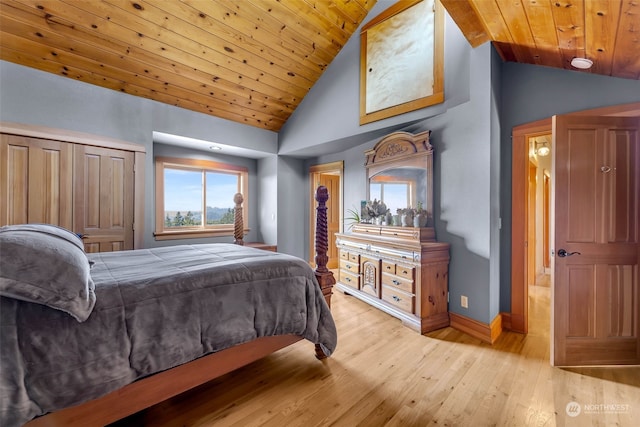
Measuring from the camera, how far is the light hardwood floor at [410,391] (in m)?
1.59

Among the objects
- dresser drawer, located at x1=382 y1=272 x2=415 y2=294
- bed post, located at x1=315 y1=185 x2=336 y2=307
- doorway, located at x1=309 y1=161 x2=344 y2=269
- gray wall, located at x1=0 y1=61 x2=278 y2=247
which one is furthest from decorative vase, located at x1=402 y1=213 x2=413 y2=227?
gray wall, located at x1=0 y1=61 x2=278 y2=247

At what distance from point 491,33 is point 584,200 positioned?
5.12ft

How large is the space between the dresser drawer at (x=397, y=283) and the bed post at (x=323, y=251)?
0.91 meters

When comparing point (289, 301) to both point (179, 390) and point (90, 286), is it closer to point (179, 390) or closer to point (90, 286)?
point (179, 390)

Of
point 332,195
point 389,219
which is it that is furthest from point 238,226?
point 332,195

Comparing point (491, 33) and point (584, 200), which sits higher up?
point (491, 33)

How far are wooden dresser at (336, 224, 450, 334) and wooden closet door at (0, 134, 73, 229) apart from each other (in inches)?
135

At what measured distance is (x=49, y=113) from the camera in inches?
114

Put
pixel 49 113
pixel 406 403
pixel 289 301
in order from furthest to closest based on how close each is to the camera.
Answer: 1. pixel 49 113
2. pixel 289 301
3. pixel 406 403

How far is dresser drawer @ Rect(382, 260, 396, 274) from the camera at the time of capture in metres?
3.01

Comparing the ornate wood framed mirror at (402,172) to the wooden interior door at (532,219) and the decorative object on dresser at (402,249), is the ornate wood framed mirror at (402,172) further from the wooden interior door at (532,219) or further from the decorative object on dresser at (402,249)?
the wooden interior door at (532,219)

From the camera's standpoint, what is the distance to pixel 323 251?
2.37 metres

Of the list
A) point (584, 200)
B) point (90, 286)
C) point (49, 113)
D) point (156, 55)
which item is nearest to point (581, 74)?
point (584, 200)
